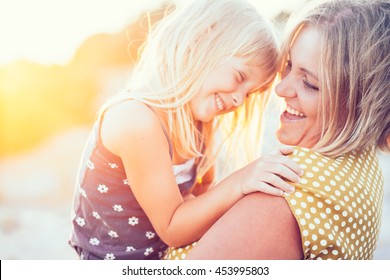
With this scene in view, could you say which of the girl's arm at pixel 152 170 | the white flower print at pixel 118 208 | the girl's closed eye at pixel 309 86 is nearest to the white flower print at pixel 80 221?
the white flower print at pixel 118 208

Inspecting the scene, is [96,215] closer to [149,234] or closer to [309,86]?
[149,234]

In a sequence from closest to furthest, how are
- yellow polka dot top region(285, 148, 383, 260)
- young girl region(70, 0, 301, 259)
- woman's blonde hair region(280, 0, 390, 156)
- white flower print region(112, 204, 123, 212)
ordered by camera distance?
yellow polka dot top region(285, 148, 383, 260) < woman's blonde hair region(280, 0, 390, 156) < young girl region(70, 0, 301, 259) < white flower print region(112, 204, 123, 212)

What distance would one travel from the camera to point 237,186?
888 millimetres

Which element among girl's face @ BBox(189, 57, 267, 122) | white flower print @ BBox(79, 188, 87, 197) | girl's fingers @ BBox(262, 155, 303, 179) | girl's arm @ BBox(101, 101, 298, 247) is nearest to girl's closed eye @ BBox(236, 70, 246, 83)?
girl's face @ BBox(189, 57, 267, 122)

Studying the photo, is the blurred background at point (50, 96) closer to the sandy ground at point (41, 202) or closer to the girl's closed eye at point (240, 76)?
the sandy ground at point (41, 202)

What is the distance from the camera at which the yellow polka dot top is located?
0.74 m

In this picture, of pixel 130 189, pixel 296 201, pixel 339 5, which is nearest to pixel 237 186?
pixel 296 201

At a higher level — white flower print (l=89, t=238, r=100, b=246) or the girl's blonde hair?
the girl's blonde hair

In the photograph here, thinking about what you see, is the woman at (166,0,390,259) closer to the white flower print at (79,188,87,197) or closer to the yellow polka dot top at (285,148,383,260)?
the yellow polka dot top at (285,148,383,260)

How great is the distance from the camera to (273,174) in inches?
31.2

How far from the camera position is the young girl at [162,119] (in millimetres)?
1002
